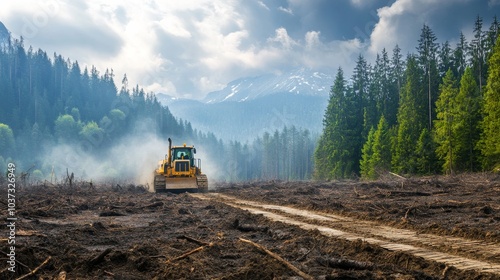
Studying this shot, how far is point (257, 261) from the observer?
7.28 m

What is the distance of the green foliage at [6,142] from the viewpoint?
107m

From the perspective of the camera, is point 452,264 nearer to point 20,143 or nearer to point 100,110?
Result: point 20,143

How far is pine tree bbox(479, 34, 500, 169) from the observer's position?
39750mm

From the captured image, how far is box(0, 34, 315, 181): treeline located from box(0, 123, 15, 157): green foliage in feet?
0.87

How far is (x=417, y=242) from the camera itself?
987 cm

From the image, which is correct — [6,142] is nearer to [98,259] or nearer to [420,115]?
[420,115]

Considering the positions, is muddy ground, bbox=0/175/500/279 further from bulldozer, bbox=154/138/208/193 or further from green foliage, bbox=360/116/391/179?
green foliage, bbox=360/116/391/179

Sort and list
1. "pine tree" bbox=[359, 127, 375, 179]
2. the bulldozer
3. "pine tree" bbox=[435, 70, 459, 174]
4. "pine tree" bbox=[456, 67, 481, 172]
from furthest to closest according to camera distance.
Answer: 1. "pine tree" bbox=[359, 127, 375, 179]
2. "pine tree" bbox=[435, 70, 459, 174]
3. "pine tree" bbox=[456, 67, 481, 172]
4. the bulldozer

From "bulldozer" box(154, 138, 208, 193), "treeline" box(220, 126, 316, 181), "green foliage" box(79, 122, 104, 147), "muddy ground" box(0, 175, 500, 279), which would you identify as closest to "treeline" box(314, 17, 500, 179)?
"bulldozer" box(154, 138, 208, 193)

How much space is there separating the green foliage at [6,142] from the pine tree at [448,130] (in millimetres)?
99913

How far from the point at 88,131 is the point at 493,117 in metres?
113

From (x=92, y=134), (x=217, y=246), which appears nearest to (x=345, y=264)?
(x=217, y=246)

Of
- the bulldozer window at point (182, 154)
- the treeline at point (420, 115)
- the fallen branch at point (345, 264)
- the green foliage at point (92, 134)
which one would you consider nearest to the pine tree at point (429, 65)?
the treeline at point (420, 115)

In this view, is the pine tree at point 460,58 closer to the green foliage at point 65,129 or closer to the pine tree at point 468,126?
the pine tree at point 468,126
